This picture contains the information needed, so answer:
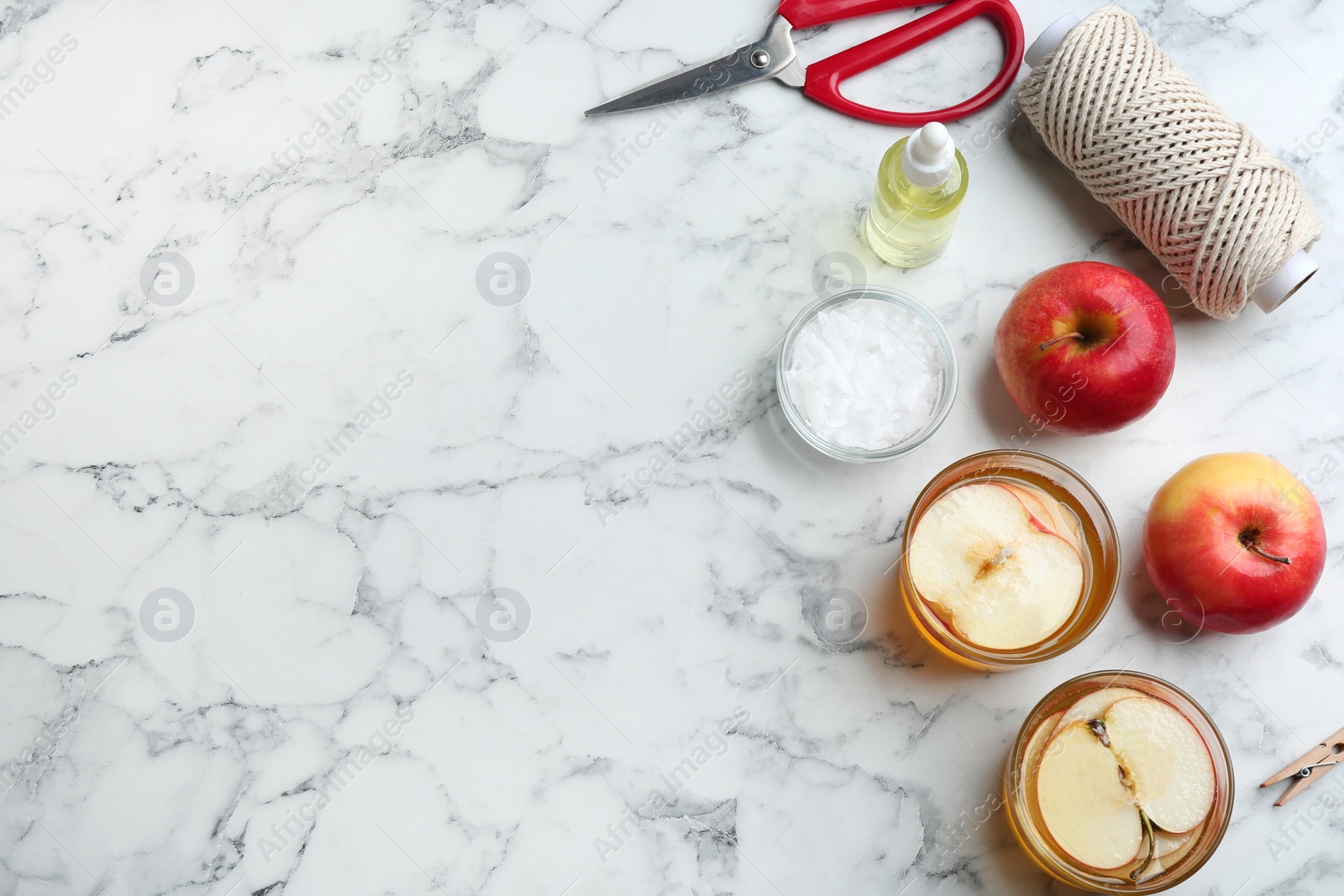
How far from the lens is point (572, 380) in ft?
3.11

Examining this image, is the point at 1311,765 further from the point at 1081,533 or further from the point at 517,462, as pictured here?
the point at 517,462

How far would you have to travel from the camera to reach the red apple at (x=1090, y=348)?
816 mm

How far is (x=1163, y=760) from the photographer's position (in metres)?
0.80

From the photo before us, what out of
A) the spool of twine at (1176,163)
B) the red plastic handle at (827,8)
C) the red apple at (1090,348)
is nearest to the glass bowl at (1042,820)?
the red apple at (1090,348)

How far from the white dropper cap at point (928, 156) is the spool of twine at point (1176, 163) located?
15 cm

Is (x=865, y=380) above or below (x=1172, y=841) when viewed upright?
above

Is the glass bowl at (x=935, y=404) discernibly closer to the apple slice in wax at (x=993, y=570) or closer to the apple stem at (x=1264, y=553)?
the apple slice in wax at (x=993, y=570)

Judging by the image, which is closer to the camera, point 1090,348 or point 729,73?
point 1090,348

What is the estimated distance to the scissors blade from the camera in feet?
3.12

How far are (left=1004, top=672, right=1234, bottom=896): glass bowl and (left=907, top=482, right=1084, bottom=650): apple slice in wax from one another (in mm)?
60

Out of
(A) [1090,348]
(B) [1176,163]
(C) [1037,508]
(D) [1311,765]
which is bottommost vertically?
(D) [1311,765]

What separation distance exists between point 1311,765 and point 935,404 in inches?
19.5

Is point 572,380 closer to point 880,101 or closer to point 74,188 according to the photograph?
point 880,101

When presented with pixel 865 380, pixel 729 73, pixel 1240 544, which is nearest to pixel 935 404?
pixel 865 380
